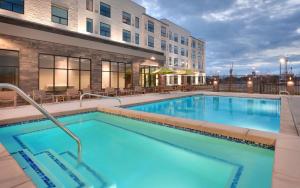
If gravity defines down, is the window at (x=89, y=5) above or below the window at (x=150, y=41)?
above

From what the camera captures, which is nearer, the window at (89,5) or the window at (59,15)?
the window at (59,15)

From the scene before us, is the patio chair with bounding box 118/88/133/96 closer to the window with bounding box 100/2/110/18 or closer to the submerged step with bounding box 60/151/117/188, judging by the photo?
the window with bounding box 100/2/110/18

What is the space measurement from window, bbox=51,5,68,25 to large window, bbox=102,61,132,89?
15.3ft

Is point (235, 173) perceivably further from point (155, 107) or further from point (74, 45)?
point (74, 45)

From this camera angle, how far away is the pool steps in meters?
3.78

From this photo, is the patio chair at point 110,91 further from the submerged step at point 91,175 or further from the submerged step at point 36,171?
the submerged step at point 91,175

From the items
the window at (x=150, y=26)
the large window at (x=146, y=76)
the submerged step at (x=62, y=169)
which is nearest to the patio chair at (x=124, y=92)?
the large window at (x=146, y=76)

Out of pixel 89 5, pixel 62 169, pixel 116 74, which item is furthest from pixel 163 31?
pixel 62 169

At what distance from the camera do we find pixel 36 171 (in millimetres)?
4152

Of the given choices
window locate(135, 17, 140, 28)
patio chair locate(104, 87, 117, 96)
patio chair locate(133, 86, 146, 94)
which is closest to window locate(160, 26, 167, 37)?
window locate(135, 17, 140, 28)

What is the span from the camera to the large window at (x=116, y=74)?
19083 mm

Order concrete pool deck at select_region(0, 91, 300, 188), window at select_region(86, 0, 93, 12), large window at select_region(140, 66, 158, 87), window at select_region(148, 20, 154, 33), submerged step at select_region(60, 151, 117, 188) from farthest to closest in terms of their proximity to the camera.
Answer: window at select_region(148, 20, 154, 33) < large window at select_region(140, 66, 158, 87) < window at select_region(86, 0, 93, 12) < submerged step at select_region(60, 151, 117, 188) < concrete pool deck at select_region(0, 91, 300, 188)

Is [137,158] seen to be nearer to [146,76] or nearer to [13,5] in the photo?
[13,5]

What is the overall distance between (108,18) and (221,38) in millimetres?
66324
